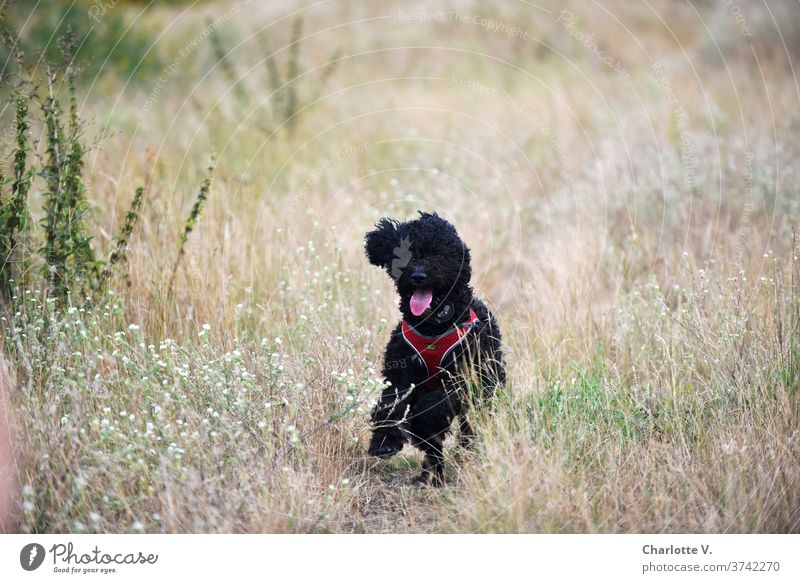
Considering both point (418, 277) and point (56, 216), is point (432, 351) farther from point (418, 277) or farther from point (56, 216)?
point (56, 216)

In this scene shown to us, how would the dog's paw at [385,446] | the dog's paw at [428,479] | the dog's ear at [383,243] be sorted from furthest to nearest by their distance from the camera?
the dog's ear at [383,243], the dog's paw at [428,479], the dog's paw at [385,446]

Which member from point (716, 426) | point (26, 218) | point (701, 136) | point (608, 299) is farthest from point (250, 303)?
point (701, 136)

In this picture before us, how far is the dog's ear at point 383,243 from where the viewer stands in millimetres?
5328

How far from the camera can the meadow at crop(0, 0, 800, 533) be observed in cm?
433

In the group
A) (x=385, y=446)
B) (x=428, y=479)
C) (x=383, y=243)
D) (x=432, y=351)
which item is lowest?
(x=428, y=479)

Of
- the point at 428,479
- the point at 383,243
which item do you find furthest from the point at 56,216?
the point at 428,479

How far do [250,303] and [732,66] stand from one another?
12.2 meters

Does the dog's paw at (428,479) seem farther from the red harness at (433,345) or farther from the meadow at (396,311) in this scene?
the red harness at (433,345)

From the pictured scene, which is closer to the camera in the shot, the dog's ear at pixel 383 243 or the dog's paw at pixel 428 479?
the dog's paw at pixel 428 479

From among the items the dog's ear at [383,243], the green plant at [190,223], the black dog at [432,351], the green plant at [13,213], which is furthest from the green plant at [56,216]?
the black dog at [432,351]

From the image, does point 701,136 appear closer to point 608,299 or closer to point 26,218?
point 608,299

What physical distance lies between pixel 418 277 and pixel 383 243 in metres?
0.60

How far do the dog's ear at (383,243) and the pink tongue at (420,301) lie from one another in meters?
0.43

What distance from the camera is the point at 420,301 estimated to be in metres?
4.94
